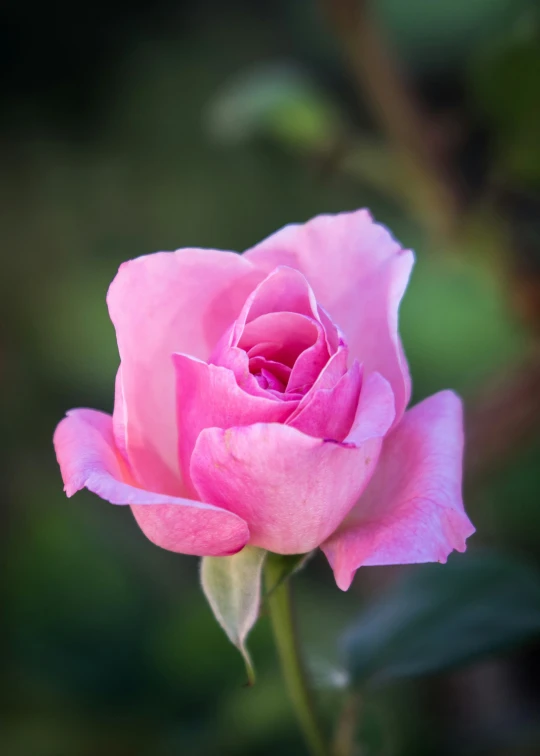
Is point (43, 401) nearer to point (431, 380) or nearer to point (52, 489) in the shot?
point (52, 489)

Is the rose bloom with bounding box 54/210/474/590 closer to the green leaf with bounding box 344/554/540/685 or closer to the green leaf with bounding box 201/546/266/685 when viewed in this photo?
the green leaf with bounding box 201/546/266/685

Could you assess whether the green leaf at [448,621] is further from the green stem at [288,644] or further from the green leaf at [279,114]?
the green leaf at [279,114]

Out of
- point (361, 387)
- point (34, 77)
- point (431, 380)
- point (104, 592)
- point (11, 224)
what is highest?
point (34, 77)

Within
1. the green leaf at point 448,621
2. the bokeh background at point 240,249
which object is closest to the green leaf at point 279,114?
the bokeh background at point 240,249

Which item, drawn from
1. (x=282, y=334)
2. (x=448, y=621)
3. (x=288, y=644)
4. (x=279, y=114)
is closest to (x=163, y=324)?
(x=282, y=334)

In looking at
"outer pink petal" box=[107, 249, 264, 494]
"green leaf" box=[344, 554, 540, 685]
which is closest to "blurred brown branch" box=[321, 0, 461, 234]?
"green leaf" box=[344, 554, 540, 685]

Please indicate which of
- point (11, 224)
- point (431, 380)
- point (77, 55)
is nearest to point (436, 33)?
point (431, 380)

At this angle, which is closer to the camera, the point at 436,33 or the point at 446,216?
the point at 446,216
